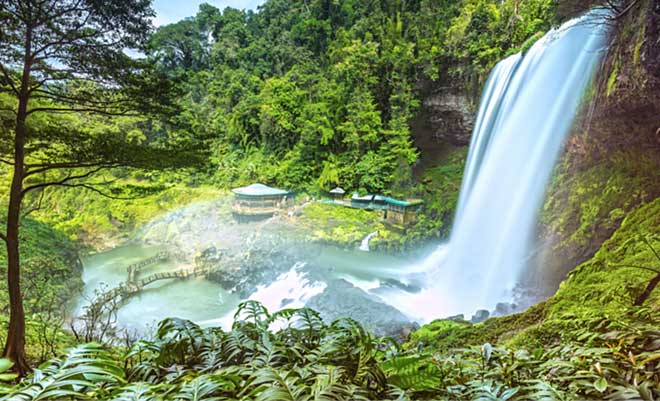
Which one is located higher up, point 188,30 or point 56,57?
point 188,30

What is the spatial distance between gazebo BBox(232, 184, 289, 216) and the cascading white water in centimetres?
430

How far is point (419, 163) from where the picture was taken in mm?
8125

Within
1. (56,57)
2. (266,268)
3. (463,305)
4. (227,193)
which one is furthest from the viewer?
(227,193)

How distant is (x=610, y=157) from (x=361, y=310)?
3606 millimetres

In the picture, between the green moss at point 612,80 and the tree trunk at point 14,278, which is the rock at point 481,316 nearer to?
the green moss at point 612,80

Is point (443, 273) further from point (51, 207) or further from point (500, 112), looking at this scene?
point (51, 207)

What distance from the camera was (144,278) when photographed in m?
5.82

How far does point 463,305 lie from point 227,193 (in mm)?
6771

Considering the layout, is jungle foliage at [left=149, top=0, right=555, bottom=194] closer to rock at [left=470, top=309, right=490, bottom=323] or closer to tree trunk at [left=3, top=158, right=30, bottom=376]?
rock at [left=470, top=309, right=490, bottom=323]

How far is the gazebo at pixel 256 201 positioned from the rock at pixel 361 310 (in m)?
3.48

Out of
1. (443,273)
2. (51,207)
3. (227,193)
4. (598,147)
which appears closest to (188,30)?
(227,193)

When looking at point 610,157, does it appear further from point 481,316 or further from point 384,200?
point 384,200

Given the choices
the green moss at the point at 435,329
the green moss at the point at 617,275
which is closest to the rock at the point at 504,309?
the green moss at the point at 435,329

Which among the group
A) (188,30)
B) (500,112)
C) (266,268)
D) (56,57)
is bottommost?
(266,268)
